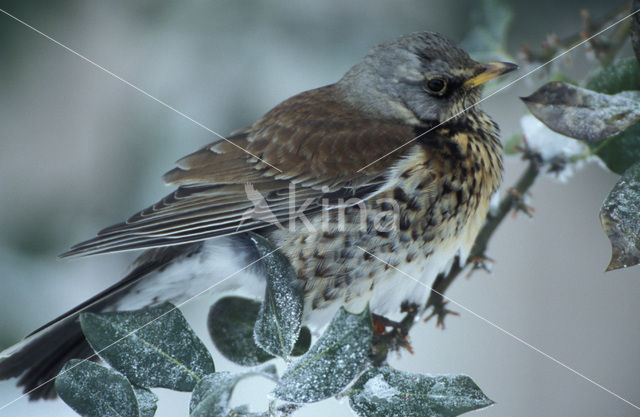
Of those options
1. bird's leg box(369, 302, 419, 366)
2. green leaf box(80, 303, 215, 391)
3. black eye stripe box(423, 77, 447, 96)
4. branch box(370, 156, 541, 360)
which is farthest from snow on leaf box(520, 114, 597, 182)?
green leaf box(80, 303, 215, 391)

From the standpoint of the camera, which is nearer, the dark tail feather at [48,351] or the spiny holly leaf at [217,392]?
the spiny holly leaf at [217,392]

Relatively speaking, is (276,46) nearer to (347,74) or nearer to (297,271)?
(347,74)

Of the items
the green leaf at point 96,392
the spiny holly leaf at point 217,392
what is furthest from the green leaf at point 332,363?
the green leaf at point 96,392

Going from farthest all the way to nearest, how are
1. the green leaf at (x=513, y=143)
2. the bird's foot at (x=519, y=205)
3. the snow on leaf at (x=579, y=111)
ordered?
the green leaf at (x=513, y=143), the bird's foot at (x=519, y=205), the snow on leaf at (x=579, y=111)

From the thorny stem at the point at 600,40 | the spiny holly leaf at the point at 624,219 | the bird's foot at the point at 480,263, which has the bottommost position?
the bird's foot at the point at 480,263

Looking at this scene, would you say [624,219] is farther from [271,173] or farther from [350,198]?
[271,173]

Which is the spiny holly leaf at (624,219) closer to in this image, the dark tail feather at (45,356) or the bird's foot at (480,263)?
the bird's foot at (480,263)

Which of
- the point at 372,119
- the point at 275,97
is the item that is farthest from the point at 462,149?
the point at 275,97
